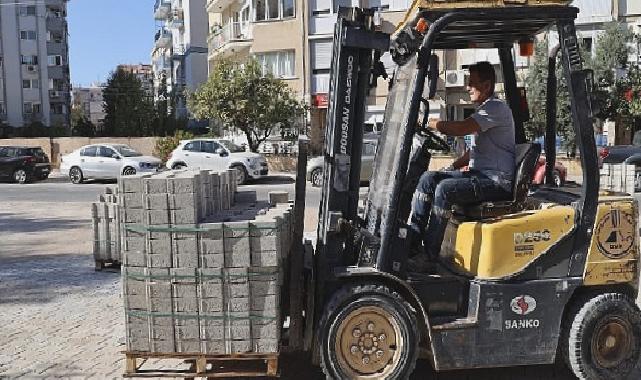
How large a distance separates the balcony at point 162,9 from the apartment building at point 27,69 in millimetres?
16525

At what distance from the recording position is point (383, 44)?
533 centimetres

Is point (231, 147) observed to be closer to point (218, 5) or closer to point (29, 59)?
point (218, 5)

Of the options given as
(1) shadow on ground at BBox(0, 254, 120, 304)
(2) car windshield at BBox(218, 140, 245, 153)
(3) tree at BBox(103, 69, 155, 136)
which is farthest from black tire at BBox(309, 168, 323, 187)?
(3) tree at BBox(103, 69, 155, 136)

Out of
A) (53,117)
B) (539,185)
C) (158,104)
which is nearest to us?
(539,185)

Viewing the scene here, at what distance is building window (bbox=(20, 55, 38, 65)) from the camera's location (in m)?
70.6

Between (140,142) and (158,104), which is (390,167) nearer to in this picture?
(140,142)

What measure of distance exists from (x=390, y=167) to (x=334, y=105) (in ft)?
2.23

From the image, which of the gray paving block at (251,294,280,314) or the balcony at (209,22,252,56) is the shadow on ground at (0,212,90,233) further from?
the balcony at (209,22,252,56)

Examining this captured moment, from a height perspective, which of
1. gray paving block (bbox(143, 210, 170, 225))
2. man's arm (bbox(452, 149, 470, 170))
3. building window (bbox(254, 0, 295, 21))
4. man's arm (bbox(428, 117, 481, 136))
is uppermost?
building window (bbox(254, 0, 295, 21))

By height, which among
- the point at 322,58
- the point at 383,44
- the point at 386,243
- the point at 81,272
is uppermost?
the point at 322,58

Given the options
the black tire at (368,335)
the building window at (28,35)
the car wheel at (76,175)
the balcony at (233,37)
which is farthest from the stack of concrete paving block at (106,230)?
the building window at (28,35)

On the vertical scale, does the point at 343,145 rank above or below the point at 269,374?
above

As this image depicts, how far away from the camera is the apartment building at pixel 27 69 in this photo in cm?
6869

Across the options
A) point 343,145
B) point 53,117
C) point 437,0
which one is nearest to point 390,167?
point 343,145
